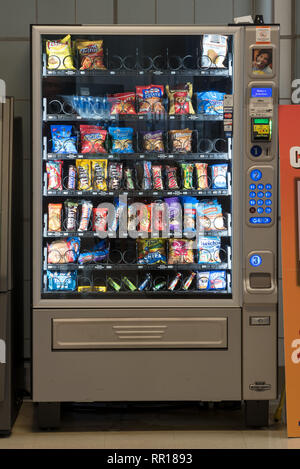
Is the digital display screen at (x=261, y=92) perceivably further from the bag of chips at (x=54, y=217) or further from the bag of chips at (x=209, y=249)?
the bag of chips at (x=54, y=217)

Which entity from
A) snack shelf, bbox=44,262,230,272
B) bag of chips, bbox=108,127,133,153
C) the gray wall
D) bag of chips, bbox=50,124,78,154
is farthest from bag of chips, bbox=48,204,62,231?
the gray wall

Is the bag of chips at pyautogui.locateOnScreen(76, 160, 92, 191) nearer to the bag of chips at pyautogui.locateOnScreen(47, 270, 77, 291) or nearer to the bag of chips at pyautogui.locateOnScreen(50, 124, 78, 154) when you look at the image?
the bag of chips at pyautogui.locateOnScreen(50, 124, 78, 154)

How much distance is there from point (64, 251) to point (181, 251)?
26.2 inches

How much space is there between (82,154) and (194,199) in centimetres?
69

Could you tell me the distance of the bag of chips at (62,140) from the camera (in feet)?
11.2

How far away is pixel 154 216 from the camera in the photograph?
137 inches

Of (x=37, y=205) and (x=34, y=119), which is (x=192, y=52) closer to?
(x=34, y=119)

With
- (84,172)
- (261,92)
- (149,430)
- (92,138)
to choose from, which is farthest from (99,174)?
(149,430)

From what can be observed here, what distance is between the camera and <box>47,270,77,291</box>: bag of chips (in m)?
3.42

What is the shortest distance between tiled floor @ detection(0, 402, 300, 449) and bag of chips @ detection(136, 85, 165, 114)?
1.78m

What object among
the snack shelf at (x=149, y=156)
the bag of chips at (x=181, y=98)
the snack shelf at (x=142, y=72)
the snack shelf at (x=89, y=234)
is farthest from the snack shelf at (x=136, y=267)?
the snack shelf at (x=142, y=72)

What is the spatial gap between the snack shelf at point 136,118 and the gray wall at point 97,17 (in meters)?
0.63

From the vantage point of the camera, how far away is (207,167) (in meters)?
3.50
